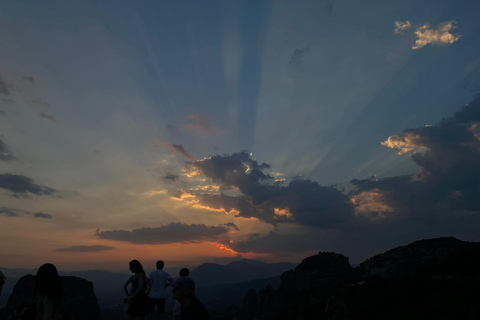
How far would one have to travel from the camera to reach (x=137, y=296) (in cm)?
972

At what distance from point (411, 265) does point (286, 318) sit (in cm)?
10491

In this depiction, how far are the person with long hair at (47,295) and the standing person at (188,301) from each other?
9.73ft

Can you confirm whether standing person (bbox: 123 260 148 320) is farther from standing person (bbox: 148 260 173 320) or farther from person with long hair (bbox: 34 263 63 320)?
person with long hair (bbox: 34 263 63 320)

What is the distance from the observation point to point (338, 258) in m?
185

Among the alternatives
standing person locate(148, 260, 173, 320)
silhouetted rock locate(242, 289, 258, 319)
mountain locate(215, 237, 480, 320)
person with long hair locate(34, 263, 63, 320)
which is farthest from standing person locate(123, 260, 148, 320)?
silhouetted rock locate(242, 289, 258, 319)

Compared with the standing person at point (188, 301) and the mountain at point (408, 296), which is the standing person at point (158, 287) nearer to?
the mountain at point (408, 296)

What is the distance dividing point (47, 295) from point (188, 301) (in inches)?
129

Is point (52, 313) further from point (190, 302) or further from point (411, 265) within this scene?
point (411, 265)

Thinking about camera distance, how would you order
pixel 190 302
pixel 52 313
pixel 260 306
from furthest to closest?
pixel 260 306
pixel 52 313
pixel 190 302

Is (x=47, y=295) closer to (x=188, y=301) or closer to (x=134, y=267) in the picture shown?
(x=188, y=301)

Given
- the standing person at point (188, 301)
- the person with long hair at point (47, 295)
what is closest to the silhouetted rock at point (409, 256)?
the person with long hair at point (47, 295)

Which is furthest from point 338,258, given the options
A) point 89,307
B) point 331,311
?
point 331,311

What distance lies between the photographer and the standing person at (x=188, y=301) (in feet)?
14.7

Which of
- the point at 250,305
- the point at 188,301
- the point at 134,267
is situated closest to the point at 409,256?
the point at 250,305
